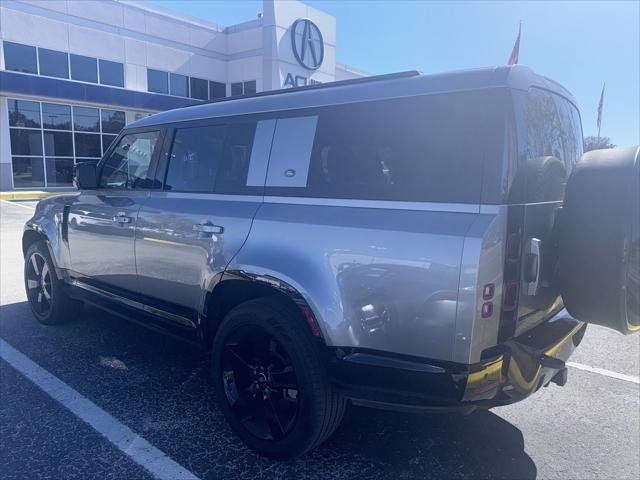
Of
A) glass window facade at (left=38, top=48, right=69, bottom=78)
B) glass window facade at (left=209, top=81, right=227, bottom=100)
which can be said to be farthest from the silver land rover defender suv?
glass window facade at (left=209, top=81, right=227, bottom=100)

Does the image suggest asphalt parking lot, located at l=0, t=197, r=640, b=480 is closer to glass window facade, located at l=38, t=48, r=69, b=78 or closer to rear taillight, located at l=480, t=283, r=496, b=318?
rear taillight, located at l=480, t=283, r=496, b=318

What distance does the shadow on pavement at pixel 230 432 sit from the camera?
111 inches

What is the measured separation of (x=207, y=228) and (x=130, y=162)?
145 centimetres

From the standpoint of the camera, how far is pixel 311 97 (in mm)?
2908

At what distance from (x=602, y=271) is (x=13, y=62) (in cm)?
2295

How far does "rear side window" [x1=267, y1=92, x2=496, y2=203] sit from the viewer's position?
2252 mm

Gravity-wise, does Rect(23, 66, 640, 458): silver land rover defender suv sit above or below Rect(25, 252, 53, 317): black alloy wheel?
above

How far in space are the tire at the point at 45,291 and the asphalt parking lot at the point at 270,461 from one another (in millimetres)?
570

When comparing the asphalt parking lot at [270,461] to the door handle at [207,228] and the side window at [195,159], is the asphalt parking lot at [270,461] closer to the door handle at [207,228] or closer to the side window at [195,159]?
the door handle at [207,228]

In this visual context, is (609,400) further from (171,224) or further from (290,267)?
(171,224)

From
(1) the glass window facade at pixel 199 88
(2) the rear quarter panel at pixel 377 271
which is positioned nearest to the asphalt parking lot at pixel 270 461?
(2) the rear quarter panel at pixel 377 271

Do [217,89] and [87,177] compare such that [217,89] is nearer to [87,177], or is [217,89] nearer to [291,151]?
[87,177]

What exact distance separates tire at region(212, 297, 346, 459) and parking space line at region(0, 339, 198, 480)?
0.44 metres

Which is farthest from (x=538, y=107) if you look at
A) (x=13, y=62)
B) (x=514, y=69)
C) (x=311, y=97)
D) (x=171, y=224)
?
(x=13, y=62)
